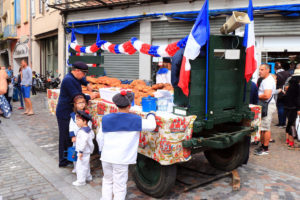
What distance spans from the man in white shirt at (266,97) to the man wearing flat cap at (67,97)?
372 cm

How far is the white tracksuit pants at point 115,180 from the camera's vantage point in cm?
351

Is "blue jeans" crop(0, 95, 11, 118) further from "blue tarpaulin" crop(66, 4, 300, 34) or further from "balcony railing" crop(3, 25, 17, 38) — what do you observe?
"balcony railing" crop(3, 25, 17, 38)

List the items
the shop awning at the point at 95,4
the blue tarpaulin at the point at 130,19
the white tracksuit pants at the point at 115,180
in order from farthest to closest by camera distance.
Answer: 1. the shop awning at the point at 95,4
2. the blue tarpaulin at the point at 130,19
3. the white tracksuit pants at the point at 115,180

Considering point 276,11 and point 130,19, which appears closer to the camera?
point 276,11

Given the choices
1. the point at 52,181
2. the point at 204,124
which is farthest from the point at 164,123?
the point at 52,181

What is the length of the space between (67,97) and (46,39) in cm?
1841

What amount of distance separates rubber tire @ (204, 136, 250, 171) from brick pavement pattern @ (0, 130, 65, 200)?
2721 millimetres

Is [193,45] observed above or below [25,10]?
below

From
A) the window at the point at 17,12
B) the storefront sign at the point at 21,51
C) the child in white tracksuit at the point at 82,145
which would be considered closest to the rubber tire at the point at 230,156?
the child in white tracksuit at the point at 82,145

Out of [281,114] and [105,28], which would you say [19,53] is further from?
[281,114]

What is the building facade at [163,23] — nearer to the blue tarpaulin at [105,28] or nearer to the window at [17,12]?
the blue tarpaulin at [105,28]

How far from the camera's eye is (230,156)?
4988 mm

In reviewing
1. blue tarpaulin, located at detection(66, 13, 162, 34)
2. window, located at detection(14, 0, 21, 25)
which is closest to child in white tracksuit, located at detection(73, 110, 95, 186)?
blue tarpaulin, located at detection(66, 13, 162, 34)

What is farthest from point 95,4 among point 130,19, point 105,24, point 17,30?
point 17,30
